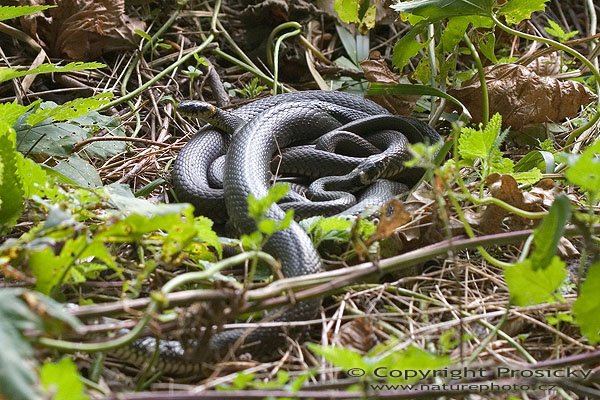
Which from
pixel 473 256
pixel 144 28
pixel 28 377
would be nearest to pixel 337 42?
pixel 144 28

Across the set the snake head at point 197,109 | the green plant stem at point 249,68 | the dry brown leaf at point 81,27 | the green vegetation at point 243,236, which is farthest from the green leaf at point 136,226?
the dry brown leaf at point 81,27

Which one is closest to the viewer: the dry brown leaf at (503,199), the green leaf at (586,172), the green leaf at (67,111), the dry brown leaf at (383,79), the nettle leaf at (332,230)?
the green leaf at (586,172)

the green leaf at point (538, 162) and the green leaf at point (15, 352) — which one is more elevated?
the green leaf at point (15, 352)

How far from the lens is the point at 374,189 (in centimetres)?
461

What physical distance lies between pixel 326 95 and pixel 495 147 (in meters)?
1.85

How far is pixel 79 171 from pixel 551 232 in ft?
9.14

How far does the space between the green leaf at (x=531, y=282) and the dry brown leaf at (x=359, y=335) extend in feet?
2.03

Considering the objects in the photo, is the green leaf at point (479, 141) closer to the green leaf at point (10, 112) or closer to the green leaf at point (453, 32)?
the green leaf at point (453, 32)

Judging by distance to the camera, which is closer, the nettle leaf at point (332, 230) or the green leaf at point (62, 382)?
the green leaf at point (62, 382)

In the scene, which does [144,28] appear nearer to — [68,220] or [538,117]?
[538,117]

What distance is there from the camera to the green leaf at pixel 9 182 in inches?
127

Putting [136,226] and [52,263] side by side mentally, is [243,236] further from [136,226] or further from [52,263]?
[52,263]

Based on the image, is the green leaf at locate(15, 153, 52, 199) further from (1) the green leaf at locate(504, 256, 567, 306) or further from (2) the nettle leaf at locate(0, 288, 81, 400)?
(1) the green leaf at locate(504, 256, 567, 306)

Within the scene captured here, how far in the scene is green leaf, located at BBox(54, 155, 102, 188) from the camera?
13.5 ft
